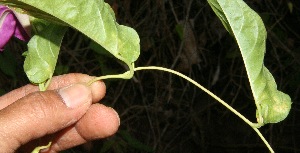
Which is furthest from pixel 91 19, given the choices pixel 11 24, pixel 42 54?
pixel 11 24

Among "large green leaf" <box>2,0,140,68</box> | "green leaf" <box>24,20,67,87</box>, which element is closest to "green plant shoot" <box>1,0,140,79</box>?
"large green leaf" <box>2,0,140,68</box>

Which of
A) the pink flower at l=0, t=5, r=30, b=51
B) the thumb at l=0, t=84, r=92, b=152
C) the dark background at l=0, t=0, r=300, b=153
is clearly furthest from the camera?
the dark background at l=0, t=0, r=300, b=153

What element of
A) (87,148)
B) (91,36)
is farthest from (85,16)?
(87,148)

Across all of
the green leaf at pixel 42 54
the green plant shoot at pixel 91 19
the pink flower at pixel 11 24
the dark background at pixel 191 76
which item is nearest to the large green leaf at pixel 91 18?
the green plant shoot at pixel 91 19

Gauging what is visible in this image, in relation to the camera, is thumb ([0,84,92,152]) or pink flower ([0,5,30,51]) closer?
thumb ([0,84,92,152])

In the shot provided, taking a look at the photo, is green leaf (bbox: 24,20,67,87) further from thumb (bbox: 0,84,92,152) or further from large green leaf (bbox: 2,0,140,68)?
large green leaf (bbox: 2,0,140,68)

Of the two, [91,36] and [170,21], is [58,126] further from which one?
[170,21]

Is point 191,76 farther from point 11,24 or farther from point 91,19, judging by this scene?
point 91,19
